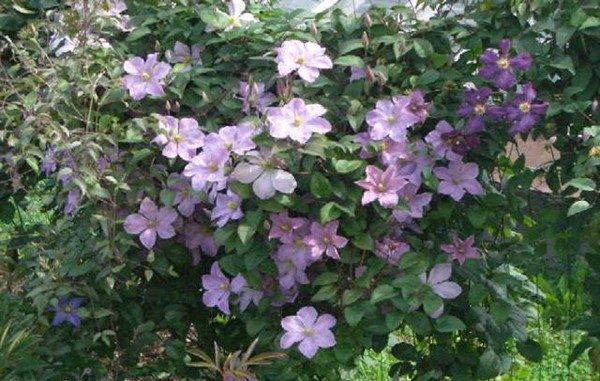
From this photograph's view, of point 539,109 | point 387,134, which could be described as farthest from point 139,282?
point 539,109

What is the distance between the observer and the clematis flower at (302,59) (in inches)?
91.1

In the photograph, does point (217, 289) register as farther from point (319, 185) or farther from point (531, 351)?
point (531, 351)

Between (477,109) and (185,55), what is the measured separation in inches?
Result: 27.6

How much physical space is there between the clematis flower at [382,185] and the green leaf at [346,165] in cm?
3

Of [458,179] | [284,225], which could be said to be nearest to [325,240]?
[284,225]

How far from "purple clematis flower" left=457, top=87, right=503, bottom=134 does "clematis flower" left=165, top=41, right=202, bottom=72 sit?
63 cm

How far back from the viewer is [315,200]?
232 centimetres

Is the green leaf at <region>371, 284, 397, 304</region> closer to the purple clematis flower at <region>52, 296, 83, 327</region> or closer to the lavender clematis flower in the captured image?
the lavender clematis flower

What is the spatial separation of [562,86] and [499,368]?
0.66m

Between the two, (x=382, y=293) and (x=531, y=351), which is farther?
(x=531, y=351)

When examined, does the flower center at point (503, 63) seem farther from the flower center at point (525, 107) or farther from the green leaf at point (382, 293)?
the green leaf at point (382, 293)

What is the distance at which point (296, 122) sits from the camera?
224 centimetres

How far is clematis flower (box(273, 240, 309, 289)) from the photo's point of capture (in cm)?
230

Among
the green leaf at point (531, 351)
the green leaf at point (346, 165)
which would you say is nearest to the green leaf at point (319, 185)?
the green leaf at point (346, 165)
